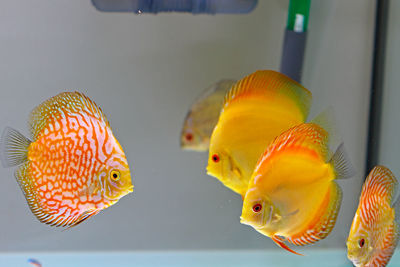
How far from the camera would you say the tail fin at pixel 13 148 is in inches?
20.6

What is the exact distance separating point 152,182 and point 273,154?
81 cm

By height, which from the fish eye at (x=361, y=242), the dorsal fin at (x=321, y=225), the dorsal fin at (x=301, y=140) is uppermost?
the dorsal fin at (x=301, y=140)

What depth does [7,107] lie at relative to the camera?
101 centimetres

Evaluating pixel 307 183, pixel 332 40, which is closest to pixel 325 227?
pixel 307 183

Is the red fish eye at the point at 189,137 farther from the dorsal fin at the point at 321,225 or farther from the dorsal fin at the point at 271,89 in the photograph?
the dorsal fin at the point at 321,225

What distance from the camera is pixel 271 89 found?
625 millimetres

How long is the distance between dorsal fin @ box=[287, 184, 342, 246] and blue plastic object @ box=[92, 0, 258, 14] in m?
0.64

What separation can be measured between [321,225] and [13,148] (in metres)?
0.50

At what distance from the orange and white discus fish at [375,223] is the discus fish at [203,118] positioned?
0.54 metres

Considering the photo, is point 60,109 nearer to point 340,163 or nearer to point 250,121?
point 250,121

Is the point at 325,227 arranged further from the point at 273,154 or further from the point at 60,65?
the point at 60,65

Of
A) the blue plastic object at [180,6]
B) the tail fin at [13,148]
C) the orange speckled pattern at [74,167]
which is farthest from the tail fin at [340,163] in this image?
the blue plastic object at [180,6]

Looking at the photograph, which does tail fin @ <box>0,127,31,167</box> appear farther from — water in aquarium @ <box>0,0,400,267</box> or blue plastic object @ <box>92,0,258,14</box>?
blue plastic object @ <box>92,0,258,14</box>

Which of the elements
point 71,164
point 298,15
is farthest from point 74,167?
point 298,15
